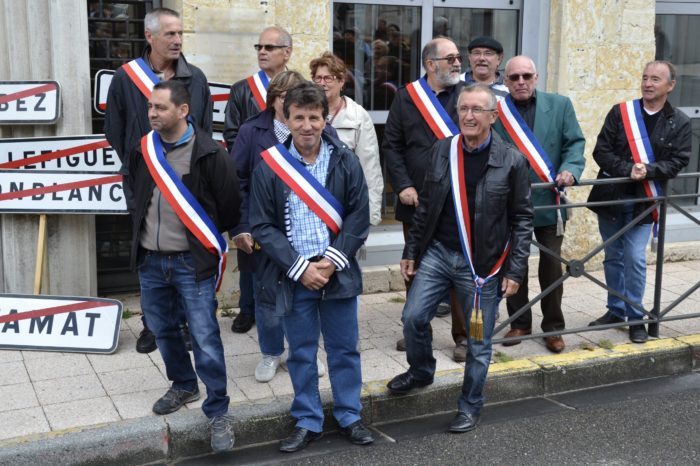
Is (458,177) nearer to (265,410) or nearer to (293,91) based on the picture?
(293,91)

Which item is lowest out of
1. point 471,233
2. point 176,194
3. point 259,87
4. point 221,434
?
point 221,434

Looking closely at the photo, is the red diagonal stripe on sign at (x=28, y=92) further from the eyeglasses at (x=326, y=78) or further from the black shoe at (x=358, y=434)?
the black shoe at (x=358, y=434)

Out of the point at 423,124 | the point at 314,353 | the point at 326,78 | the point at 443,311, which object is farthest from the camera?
the point at 443,311

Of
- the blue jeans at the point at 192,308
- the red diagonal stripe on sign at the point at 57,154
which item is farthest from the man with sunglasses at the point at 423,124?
the red diagonal stripe on sign at the point at 57,154

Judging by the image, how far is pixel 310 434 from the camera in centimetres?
477

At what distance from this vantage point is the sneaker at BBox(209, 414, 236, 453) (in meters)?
A: 4.59

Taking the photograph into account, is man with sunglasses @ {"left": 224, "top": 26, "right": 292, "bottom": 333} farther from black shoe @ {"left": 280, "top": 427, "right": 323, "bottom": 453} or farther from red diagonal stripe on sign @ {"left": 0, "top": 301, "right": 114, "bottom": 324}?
black shoe @ {"left": 280, "top": 427, "right": 323, "bottom": 453}

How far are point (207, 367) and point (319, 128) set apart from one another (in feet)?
4.37

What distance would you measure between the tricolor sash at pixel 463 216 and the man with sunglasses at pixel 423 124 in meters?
0.87

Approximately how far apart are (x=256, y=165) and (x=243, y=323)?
4.97 feet

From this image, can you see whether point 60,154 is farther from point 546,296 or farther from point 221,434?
point 546,296

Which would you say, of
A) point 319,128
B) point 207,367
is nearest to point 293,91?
point 319,128

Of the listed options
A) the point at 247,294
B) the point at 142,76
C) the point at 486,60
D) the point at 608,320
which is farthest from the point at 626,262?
the point at 142,76

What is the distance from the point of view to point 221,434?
459cm
